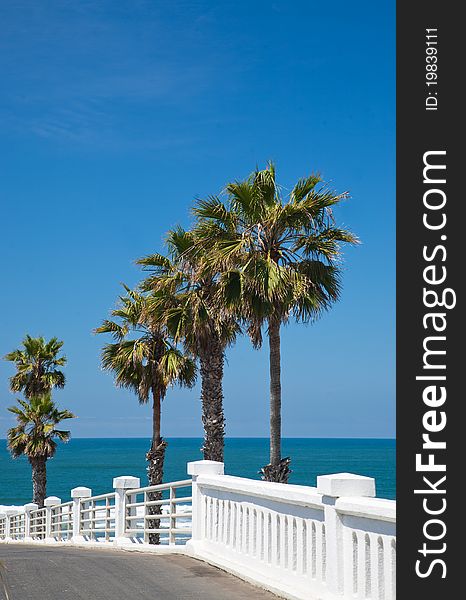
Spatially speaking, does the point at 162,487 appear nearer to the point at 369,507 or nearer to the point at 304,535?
the point at 304,535

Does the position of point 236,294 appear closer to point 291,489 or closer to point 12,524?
point 291,489

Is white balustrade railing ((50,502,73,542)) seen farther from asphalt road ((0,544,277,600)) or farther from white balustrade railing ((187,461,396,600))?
white balustrade railing ((187,461,396,600))

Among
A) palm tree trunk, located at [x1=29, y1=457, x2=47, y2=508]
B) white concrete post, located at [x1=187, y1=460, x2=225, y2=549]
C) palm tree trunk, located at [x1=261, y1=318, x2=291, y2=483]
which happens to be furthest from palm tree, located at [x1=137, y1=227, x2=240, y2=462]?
palm tree trunk, located at [x1=29, y1=457, x2=47, y2=508]

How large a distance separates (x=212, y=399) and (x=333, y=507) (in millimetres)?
19855

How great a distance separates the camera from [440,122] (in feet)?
19.8

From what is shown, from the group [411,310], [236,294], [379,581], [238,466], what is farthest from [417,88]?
[238,466]

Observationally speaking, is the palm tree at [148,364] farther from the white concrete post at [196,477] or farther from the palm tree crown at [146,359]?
the white concrete post at [196,477]

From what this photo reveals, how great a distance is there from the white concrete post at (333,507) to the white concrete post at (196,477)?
13.1ft

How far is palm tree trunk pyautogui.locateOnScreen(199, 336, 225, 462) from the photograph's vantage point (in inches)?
1046

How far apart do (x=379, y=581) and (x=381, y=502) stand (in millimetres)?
610

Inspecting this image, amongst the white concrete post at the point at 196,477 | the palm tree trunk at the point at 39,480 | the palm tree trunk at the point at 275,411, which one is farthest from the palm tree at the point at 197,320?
the palm tree trunk at the point at 39,480

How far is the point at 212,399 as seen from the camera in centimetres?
2716

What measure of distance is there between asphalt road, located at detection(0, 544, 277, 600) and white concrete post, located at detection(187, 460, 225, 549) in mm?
362

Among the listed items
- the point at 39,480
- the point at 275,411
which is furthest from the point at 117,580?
the point at 39,480
